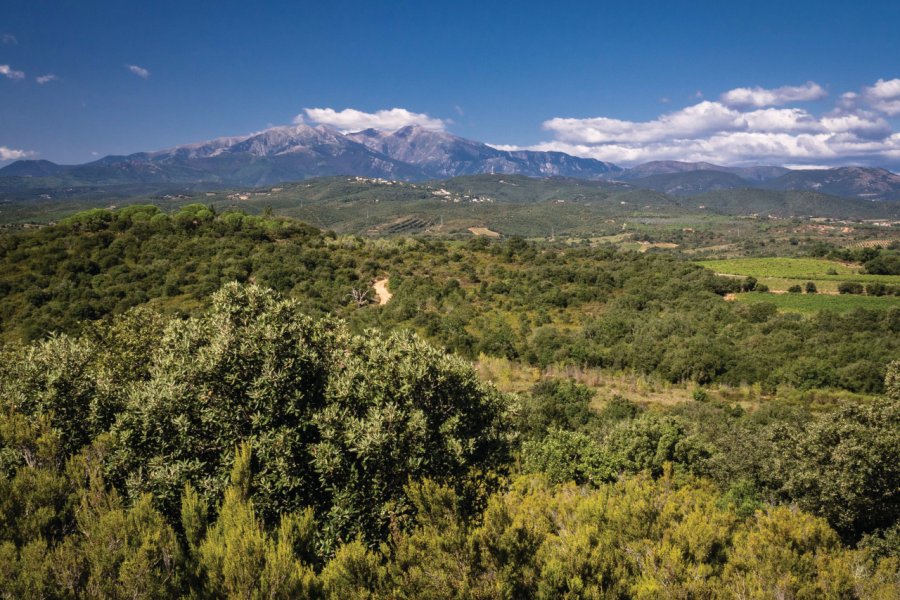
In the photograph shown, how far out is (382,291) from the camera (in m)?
75.8

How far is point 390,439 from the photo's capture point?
41.4 feet

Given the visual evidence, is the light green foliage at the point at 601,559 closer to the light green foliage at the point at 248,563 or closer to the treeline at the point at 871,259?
the light green foliage at the point at 248,563

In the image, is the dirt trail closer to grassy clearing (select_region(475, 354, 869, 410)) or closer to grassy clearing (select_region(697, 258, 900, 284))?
grassy clearing (select_region(475, 354, 869, 410))

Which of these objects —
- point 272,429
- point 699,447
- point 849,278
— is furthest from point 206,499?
point 849,278

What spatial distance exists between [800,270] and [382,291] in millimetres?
111324

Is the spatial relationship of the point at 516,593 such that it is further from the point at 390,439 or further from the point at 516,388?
the point at 516,388

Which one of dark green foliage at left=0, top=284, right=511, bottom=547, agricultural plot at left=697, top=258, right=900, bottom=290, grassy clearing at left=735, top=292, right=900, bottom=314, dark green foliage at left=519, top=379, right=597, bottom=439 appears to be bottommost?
dark green foliage at left=519, top=379, right=597, bottom=439

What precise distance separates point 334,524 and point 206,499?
11.2 ft

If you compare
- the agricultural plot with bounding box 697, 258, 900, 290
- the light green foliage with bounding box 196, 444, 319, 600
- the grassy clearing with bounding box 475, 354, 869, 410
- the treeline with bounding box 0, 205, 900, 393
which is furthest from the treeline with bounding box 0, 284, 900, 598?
the agricultural plot with bounding box 697, 258, 900, 290

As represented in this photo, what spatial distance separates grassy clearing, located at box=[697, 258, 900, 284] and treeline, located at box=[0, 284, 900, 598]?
116687mm

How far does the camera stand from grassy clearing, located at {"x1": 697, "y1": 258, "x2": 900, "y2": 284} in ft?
341

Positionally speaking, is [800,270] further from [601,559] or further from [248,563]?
[248,563]

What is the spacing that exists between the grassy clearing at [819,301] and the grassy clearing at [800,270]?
53.8ft

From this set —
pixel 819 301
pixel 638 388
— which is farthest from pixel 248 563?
pixel 819 301
